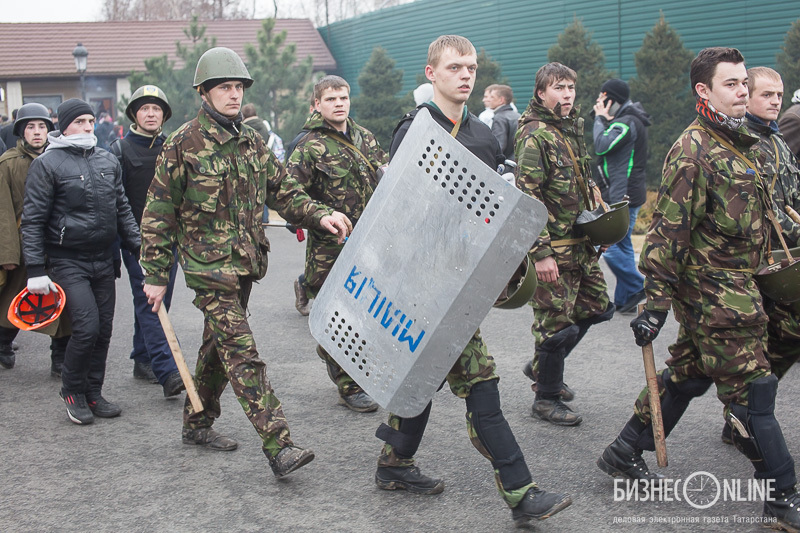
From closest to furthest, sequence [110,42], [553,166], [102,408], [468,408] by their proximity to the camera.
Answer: [468,408]
[553,166]
[102,408]
[110,42]

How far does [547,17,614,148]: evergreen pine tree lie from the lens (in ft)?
51.4

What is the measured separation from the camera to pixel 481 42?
2106cm

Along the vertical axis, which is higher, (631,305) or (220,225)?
(220,225)

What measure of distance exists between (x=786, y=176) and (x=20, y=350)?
20.3ft

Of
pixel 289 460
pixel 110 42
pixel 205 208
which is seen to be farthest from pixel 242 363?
pixel 110 42

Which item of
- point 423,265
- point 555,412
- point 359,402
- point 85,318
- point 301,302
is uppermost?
point 423,265

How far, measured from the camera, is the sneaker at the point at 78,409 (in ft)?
18.2

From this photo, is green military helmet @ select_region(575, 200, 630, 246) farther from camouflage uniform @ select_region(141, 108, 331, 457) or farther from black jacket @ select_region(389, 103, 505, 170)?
camouflage uniform @ select_region(141, 108, 331, 457)

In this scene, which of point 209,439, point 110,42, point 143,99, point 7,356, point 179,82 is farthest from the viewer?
point 110,42

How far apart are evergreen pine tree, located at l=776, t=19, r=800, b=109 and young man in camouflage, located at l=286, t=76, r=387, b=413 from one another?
32.8 feet

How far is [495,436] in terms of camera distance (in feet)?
12.5

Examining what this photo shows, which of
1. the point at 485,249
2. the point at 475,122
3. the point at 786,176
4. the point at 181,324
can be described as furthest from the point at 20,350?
the point at 786,176

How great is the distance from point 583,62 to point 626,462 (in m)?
12.8

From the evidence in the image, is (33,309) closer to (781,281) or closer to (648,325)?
(648,325)
